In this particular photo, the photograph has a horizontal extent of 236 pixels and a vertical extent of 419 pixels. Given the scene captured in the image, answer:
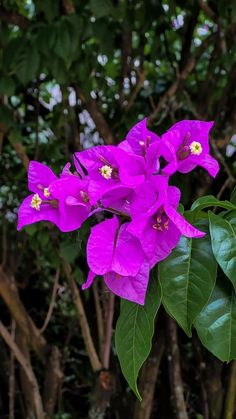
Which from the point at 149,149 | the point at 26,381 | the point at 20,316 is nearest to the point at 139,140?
the point at 149,149

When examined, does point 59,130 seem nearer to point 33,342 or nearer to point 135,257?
point 33,342

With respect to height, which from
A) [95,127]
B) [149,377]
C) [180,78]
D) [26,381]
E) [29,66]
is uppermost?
[29,66]

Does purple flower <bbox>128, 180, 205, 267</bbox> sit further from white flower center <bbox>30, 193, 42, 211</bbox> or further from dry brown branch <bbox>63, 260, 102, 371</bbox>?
dry brown branch <bbox>63, 260, 102, 371</bbox>

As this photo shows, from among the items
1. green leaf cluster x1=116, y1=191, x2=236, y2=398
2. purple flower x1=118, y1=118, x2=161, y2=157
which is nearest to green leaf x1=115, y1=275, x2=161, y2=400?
green leaf cluster x1=116, y1=191, x2=236, y2=398

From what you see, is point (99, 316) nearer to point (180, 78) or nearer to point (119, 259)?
point (180, 78)

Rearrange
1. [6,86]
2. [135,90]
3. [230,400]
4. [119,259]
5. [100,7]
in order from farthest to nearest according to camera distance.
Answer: [135,90] → [230,400] → [6,86] → [100,7] → [119,259]

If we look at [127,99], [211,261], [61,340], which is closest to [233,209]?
[211,261]

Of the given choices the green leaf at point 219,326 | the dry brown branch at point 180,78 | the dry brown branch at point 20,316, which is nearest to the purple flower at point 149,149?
the green leaf at point 219,326

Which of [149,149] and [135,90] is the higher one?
[149,149]
